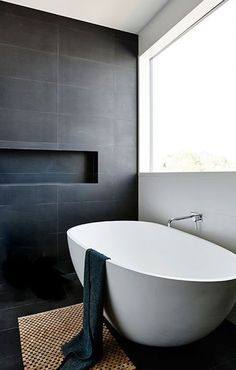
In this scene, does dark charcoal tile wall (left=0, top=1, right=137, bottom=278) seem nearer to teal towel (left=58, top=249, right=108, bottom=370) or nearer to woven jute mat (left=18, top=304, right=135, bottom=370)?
woven jute mat (left=18, top=304, right=135, bottom=370)

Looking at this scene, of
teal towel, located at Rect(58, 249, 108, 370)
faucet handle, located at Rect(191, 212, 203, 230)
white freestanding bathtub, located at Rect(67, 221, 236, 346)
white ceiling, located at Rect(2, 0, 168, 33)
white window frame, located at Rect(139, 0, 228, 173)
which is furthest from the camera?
white window frame, located at Rect(139, 0, 228, 173)

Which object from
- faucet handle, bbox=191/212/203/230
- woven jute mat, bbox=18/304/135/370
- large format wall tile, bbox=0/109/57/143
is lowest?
woven jute mat, bbox=18/304/135/370

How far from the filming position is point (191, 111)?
275cm

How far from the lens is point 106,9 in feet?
9.01

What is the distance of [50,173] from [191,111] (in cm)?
163

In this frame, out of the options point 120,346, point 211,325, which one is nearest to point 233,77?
point 211,325

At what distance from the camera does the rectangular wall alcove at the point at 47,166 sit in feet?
9.27

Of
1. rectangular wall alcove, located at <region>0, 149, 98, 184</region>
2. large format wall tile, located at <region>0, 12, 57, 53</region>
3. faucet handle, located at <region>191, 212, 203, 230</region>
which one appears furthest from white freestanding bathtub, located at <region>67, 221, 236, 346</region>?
large format wall tile, located at <region>0, 12, 57, 53</region>

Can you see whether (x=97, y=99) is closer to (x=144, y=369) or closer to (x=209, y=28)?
(x=209, y=28)

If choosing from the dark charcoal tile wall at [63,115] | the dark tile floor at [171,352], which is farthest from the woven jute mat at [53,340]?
the dark charcoal tile wall at [63,115]

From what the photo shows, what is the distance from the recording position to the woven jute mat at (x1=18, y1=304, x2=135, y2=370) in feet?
Answer: 5.21

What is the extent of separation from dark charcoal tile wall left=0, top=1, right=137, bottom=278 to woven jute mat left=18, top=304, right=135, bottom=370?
829 mm

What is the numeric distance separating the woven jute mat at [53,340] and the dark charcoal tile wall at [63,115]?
83 centimetres

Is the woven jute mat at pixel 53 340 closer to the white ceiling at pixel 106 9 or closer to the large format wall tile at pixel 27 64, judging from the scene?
the large format wall tile at pixel 27 64
